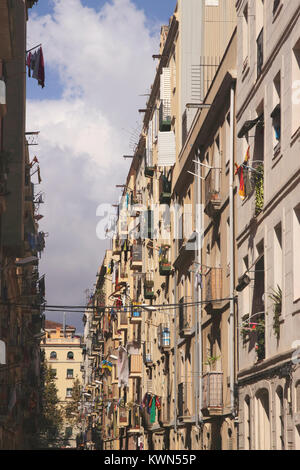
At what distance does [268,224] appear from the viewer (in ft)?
77.6

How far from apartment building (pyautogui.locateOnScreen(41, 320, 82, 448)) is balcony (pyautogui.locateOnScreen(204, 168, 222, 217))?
11890cm

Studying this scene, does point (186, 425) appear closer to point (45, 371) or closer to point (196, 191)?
point (196, 191)

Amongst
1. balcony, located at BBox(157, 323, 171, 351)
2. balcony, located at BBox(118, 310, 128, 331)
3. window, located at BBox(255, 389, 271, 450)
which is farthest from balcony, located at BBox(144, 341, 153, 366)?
window, located at BBox(255, 389, 271, 450)

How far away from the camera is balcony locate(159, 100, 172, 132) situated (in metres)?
50.4

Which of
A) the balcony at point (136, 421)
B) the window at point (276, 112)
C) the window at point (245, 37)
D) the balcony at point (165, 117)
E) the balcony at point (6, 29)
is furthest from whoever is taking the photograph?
the balcony at point (136, 421)

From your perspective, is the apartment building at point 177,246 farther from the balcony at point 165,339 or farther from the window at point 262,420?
the window at point 262,420

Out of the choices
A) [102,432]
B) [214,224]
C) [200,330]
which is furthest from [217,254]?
[102,432]

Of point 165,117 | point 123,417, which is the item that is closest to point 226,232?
point 165,117

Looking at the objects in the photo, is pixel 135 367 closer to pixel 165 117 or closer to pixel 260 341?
pixel 165 117

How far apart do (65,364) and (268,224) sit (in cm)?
13383

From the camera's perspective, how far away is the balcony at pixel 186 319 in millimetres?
39216

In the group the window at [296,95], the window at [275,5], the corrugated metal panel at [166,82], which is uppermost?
the corrugated metal panel at [166,82]

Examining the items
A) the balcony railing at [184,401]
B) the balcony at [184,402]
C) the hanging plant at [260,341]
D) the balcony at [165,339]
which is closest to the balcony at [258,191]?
the hanging plant at [260,341]

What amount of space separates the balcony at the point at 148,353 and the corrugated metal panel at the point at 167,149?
14.9m
